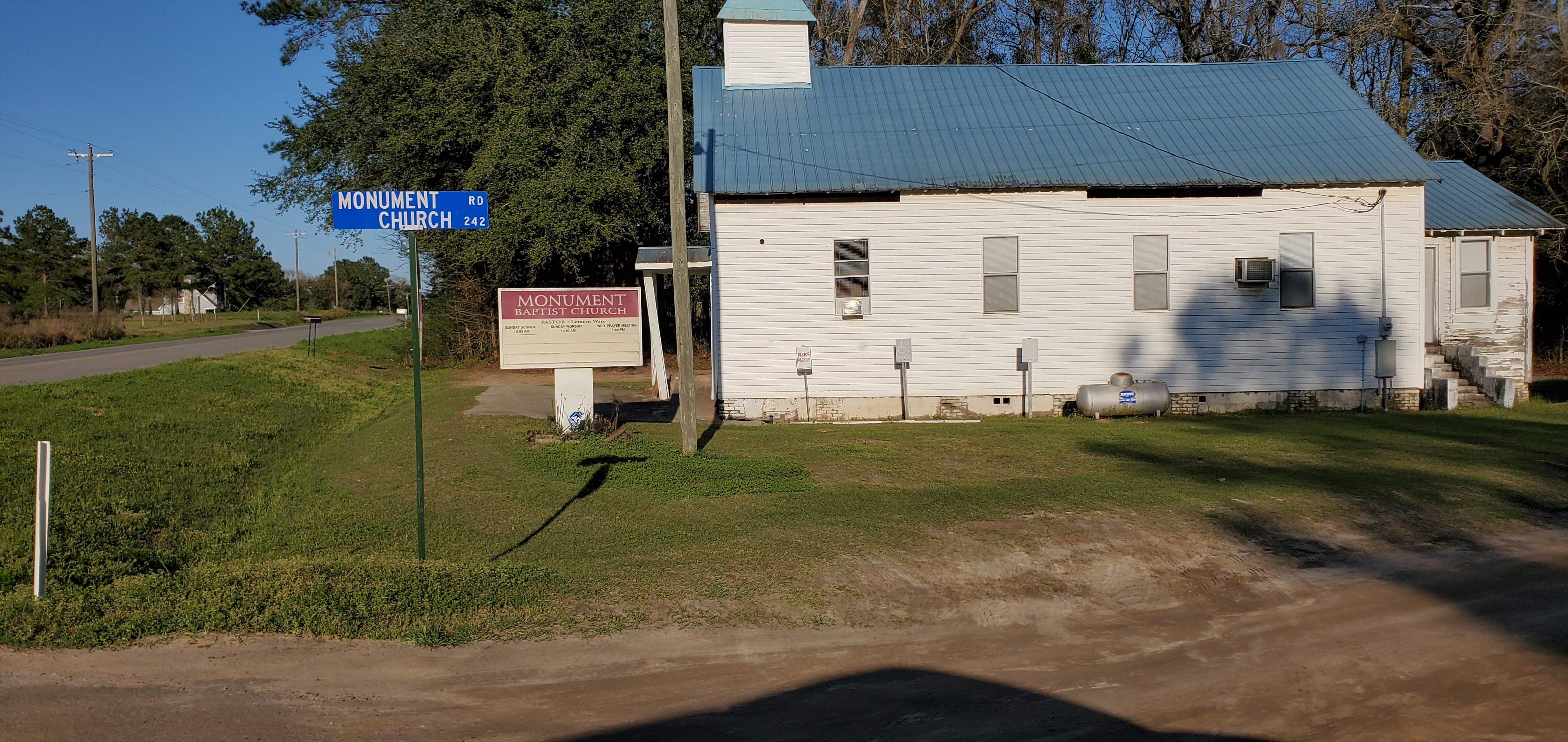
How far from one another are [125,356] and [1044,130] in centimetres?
2572

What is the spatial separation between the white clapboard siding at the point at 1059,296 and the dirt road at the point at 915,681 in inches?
400

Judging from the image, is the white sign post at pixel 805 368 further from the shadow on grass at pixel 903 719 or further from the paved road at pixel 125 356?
the paved road at pixel 125 356

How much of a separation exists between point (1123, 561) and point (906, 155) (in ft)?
37.5

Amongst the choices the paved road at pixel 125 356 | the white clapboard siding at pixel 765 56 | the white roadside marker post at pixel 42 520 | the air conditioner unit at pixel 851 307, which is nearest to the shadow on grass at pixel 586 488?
the white roadside marker post at pixel 42 520

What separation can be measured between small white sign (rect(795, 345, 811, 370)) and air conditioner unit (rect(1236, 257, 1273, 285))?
7.89 meters

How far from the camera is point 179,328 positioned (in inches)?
2064

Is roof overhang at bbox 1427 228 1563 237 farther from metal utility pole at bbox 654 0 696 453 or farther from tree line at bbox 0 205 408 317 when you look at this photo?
tree line at bbox 0 205 408 317

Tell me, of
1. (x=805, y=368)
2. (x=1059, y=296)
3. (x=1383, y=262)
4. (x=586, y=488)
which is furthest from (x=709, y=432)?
(x=1383, y=262)

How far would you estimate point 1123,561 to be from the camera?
339 inches

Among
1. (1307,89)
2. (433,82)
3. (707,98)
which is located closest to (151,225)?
(433,82)

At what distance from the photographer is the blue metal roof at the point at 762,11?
20.6 m

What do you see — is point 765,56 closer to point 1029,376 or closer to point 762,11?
point 762,11

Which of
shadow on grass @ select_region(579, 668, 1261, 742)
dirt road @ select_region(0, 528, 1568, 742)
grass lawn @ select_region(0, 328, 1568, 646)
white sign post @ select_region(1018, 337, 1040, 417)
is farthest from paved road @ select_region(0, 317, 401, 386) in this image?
shadow on grass @ select_region(579, 668, 1261, 742)

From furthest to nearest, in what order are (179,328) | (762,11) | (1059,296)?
(179,328), (762,11), (1059,296)
